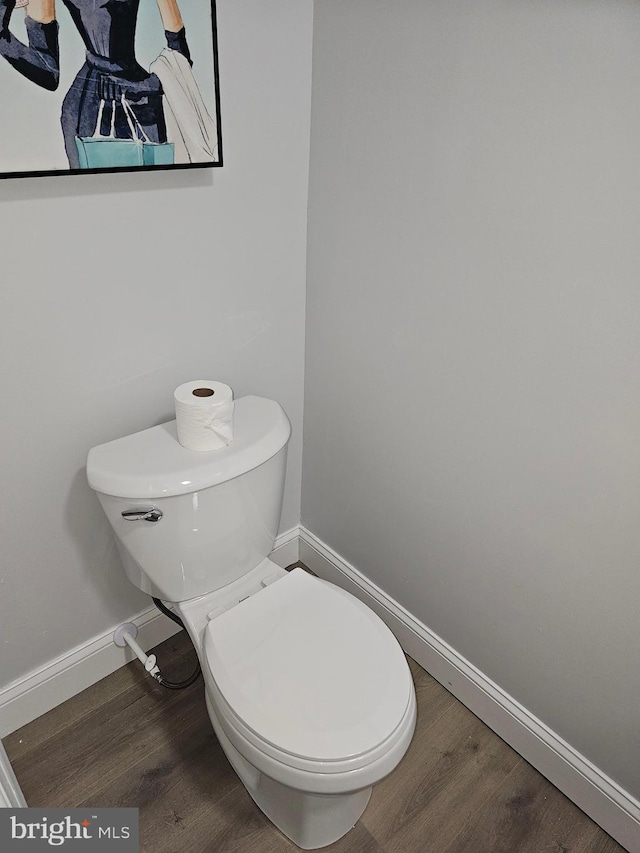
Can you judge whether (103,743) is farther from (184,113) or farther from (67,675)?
(184,113)

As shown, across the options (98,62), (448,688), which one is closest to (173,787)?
(448,688)

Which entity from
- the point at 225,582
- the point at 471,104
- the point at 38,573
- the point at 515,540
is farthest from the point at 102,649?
the point at 471,104

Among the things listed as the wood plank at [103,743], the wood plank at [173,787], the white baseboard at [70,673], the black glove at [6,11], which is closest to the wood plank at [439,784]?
the wood plank at [173,787]

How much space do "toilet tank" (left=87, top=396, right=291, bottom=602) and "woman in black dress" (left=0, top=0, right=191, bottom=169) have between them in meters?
0.56

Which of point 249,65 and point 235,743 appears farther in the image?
point 249,65

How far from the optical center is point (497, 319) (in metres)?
1.23

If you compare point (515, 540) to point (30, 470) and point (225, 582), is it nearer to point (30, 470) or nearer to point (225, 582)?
point (225, 582)

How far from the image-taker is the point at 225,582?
142 centimetres

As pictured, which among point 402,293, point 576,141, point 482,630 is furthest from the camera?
point 482,630

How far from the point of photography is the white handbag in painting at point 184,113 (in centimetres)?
117

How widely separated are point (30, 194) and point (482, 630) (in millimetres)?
1342

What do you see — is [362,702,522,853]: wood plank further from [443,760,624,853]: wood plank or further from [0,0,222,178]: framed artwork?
[0,0,222,178]: framed artwork

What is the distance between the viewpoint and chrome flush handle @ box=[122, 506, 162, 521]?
1229 millimetres

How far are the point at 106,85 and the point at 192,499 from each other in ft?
2.52
